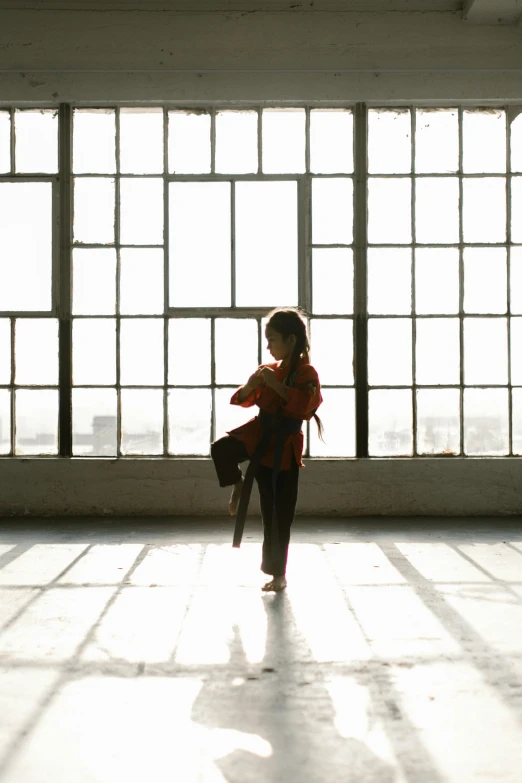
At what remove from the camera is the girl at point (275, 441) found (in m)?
2.97

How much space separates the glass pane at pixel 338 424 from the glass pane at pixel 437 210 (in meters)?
1.24

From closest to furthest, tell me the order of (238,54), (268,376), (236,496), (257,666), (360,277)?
(257,666), (268,376), (236,496), (238,54), (360,277)

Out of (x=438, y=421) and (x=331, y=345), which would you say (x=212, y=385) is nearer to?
(x=331, y=345)

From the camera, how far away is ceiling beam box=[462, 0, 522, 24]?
4.74 m

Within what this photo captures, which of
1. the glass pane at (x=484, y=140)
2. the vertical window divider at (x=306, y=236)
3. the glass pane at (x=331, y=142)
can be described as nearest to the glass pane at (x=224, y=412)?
the vertical window divider at (x=306, y=236)

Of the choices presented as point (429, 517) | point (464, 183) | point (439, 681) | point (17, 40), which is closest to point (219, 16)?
point (17, 40)

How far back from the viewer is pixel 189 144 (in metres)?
5.11

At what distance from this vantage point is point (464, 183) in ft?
16.8

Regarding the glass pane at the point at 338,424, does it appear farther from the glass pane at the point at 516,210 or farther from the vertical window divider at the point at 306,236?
the glass pane at the point at 516,210

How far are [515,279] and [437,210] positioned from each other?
739mm

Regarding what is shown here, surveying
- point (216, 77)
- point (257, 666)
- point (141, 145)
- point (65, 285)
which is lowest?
point (257, 666)

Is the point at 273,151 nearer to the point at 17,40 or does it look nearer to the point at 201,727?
the point at 17,40

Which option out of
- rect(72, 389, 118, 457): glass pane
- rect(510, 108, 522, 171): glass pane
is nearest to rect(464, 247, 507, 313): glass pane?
rect(510, 108, 522, 171): glass pane

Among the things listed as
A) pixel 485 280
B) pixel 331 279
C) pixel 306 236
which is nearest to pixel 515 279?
pixel 485 280
